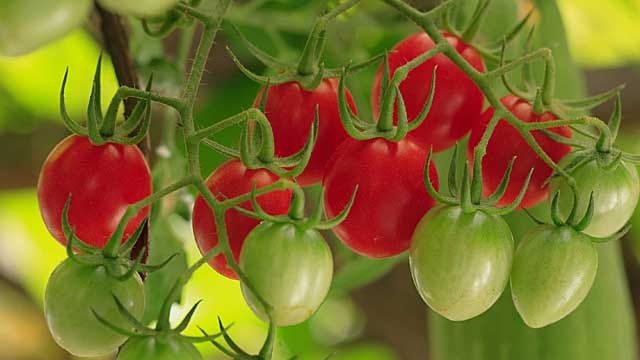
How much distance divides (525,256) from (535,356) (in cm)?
19

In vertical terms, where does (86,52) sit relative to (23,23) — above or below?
above

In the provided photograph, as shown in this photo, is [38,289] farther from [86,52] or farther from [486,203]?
[486,203]

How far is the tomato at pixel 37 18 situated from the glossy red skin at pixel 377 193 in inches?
4.9

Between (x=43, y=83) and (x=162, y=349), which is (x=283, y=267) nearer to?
(x=162, y=349)

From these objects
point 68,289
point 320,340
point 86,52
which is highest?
point 86,52

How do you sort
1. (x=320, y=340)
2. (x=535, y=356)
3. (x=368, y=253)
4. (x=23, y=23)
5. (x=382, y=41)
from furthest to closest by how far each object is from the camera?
(x=320, y=340)
(x=382, y=41)
(x=535, y=356)
(x=368, y=253)
(x=23, y=23)

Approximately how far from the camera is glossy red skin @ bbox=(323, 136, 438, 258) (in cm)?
32

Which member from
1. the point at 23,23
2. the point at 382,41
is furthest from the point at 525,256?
the point at 382,41

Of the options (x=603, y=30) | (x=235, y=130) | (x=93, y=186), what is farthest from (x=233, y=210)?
(x=603, y=30)

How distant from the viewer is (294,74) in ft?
1.12

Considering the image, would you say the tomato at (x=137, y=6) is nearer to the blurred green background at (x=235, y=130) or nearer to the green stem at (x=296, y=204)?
the green stem at (x=296, y=204)

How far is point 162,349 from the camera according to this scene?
0.25 meters

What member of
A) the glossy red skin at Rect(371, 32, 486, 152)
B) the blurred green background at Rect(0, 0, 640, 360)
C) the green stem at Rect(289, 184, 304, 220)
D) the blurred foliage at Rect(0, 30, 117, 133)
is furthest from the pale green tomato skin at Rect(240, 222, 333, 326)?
the blurred foliage at Rect(0, 30, 117, 133)

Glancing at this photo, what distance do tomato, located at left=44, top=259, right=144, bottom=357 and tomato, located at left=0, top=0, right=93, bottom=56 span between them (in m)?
0.08
